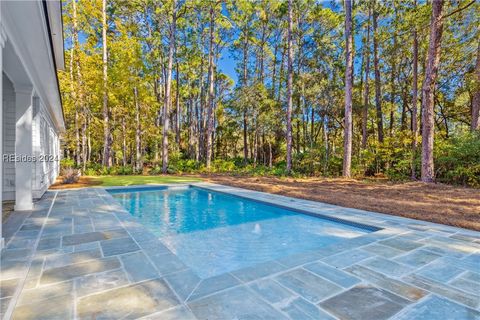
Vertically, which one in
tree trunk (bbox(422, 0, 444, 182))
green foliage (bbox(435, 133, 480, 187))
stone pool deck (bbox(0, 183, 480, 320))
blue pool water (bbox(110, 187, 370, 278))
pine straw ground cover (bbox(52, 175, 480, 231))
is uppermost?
tree trunk (bbox(422, 0, 444, 182))

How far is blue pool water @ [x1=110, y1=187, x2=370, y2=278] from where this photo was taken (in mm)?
3578

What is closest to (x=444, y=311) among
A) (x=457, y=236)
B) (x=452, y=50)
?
(x=457, y=236)

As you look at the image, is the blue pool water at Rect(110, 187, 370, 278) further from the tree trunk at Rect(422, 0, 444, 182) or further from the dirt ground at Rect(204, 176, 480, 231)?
the tree trunk at Rect(422, 0, 444, 182)

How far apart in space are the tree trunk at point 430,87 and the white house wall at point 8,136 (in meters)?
12.6

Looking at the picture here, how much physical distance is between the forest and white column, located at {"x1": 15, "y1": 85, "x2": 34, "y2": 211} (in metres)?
9.39

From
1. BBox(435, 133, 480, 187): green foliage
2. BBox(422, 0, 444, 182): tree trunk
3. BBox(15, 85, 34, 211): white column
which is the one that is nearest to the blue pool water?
BBox(15, 85, 34, 211): white column

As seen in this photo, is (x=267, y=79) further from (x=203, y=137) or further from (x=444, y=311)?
(x=444, y=311)

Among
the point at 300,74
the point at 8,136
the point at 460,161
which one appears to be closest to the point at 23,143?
the point at 8,136

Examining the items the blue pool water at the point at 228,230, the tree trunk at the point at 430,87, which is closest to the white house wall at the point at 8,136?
the blue pool water at the point at 228,230

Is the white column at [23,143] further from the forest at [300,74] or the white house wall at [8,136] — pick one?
the forest at [300,74]

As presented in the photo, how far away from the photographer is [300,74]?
15273 mm

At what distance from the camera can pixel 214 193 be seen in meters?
8.76

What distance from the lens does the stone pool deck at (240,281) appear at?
6.08 ft

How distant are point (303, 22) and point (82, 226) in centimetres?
1803
